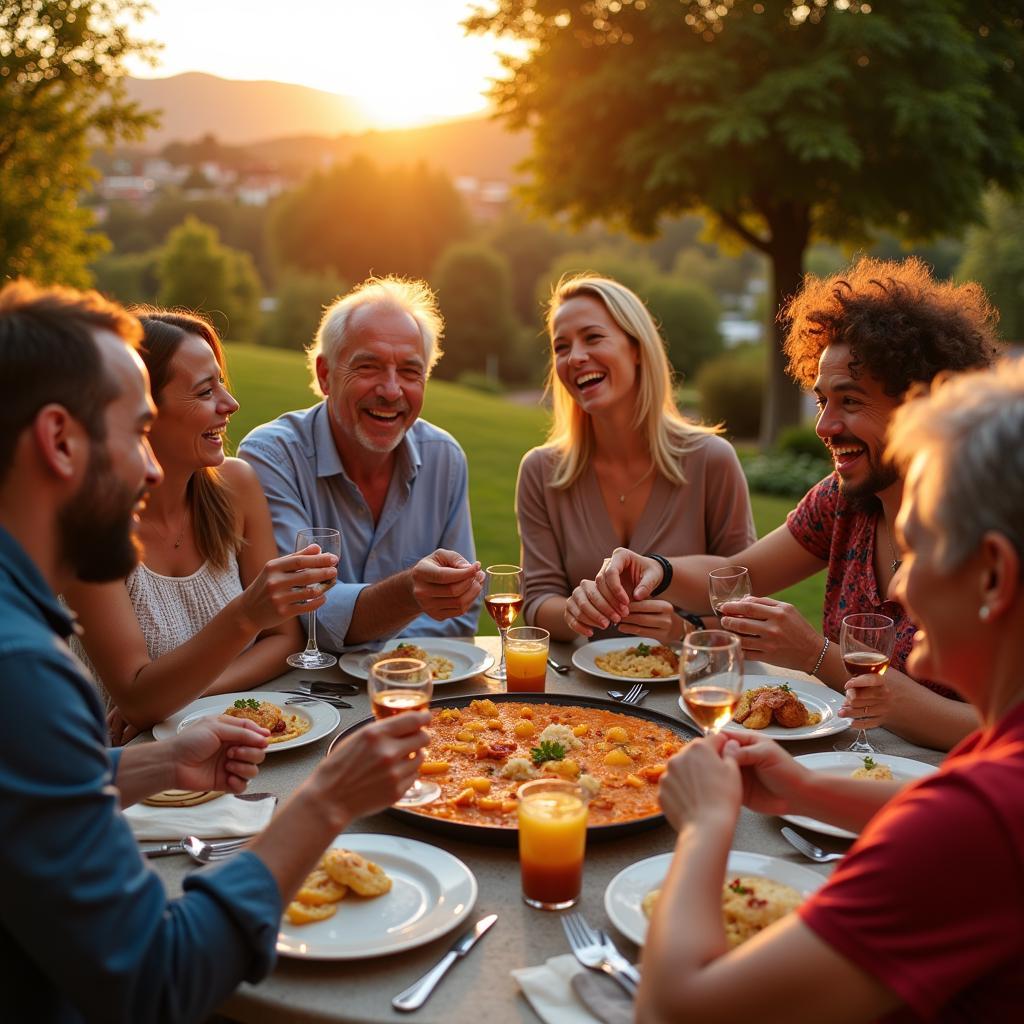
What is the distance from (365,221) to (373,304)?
2702 inches

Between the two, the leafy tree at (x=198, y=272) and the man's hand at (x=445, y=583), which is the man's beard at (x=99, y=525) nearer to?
the man's hand at (x=445, y=583)

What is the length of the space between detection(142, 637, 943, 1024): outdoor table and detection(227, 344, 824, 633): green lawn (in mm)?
6519

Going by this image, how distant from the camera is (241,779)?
2.30m

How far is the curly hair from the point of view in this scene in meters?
3.18

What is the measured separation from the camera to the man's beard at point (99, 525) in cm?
167

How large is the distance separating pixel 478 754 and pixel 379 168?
236 feet

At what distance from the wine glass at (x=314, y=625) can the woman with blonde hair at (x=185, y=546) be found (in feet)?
0.19

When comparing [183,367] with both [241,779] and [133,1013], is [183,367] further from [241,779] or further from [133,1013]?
[133,1013]

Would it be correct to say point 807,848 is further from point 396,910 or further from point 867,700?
point 396,910

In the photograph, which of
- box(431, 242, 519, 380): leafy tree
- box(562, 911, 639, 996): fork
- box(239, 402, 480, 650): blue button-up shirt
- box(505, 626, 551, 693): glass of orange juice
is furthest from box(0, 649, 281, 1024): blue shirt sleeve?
box(431, 242, 519, 380): leafy tree

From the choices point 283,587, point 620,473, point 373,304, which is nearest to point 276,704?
point 283,587

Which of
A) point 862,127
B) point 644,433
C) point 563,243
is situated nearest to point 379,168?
point 563,243

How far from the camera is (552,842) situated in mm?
1958

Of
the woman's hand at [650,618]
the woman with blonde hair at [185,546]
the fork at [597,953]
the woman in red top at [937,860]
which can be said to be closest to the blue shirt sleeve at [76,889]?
the fork at [597,953]
